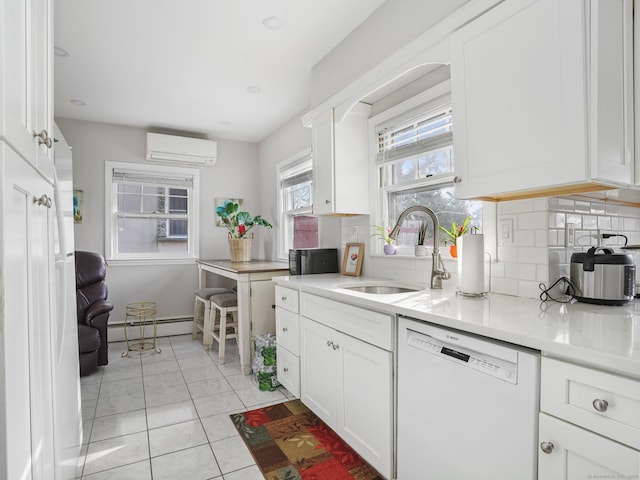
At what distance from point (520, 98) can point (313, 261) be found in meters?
1.99

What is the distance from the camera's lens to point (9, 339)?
2.65 ft

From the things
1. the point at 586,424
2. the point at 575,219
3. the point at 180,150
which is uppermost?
the point at 180,150

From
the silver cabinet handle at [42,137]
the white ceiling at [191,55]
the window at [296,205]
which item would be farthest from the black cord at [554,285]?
the window at [296,205]

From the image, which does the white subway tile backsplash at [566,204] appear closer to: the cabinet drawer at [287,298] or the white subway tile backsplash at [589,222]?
the white subway tile backsplash at [589,222]

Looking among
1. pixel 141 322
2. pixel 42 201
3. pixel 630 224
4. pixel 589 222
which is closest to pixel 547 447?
pixel 589 222

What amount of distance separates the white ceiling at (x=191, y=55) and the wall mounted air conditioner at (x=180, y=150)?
0.27 metres

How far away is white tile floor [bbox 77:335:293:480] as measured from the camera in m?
1.89

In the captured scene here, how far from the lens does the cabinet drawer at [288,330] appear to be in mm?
2489

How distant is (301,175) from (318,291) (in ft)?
7.06

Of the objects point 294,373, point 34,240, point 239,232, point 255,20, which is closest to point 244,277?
point 294,373

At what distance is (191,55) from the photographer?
2.75 m

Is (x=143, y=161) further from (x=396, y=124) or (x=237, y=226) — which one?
(x=396, y=124)

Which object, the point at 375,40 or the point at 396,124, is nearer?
the point at 375,40

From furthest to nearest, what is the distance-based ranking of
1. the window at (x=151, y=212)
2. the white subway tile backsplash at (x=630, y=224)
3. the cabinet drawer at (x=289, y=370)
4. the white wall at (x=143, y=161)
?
1. the window at (x=151, y=212)
2. the white wall at (x=143, y=161)
3. the cabinet drawer at (x=289, y=370)
4. the white subway tile backsplash at (x=630, y=224)
